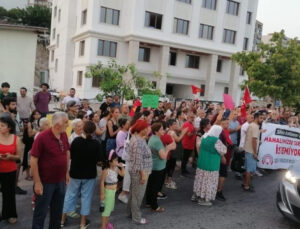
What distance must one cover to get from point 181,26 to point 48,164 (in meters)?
28.0

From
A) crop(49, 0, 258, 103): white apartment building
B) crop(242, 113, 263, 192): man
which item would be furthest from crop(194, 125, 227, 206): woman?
crop(49, 0, 258, 103): white apartment building

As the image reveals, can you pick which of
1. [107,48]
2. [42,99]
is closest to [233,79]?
[107,48]

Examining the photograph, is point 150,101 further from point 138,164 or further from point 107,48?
point 107,48

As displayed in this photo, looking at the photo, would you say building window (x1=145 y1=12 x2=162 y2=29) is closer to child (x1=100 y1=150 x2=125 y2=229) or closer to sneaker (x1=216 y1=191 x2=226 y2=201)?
sneaker (x1=216 y1=191 x2=226 y2=201)

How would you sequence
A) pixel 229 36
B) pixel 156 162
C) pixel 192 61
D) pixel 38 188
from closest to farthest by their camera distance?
pixel 38 188 → pixel 156 162 → pixel 229 36 → pixel 192 61

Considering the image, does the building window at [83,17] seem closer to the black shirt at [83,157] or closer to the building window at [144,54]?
the building window at [144,54]

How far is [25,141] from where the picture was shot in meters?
6.62

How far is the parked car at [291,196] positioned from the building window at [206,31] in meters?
27.4

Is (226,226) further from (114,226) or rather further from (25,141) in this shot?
(25,141)

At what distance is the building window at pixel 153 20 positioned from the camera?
2820 cm

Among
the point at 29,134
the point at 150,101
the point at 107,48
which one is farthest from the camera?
the point at 107,48

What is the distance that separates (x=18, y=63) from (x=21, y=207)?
9830 millimetres

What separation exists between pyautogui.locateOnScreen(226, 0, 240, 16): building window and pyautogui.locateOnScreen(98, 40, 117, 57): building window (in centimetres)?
1303

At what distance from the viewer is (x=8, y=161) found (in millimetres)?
4516
